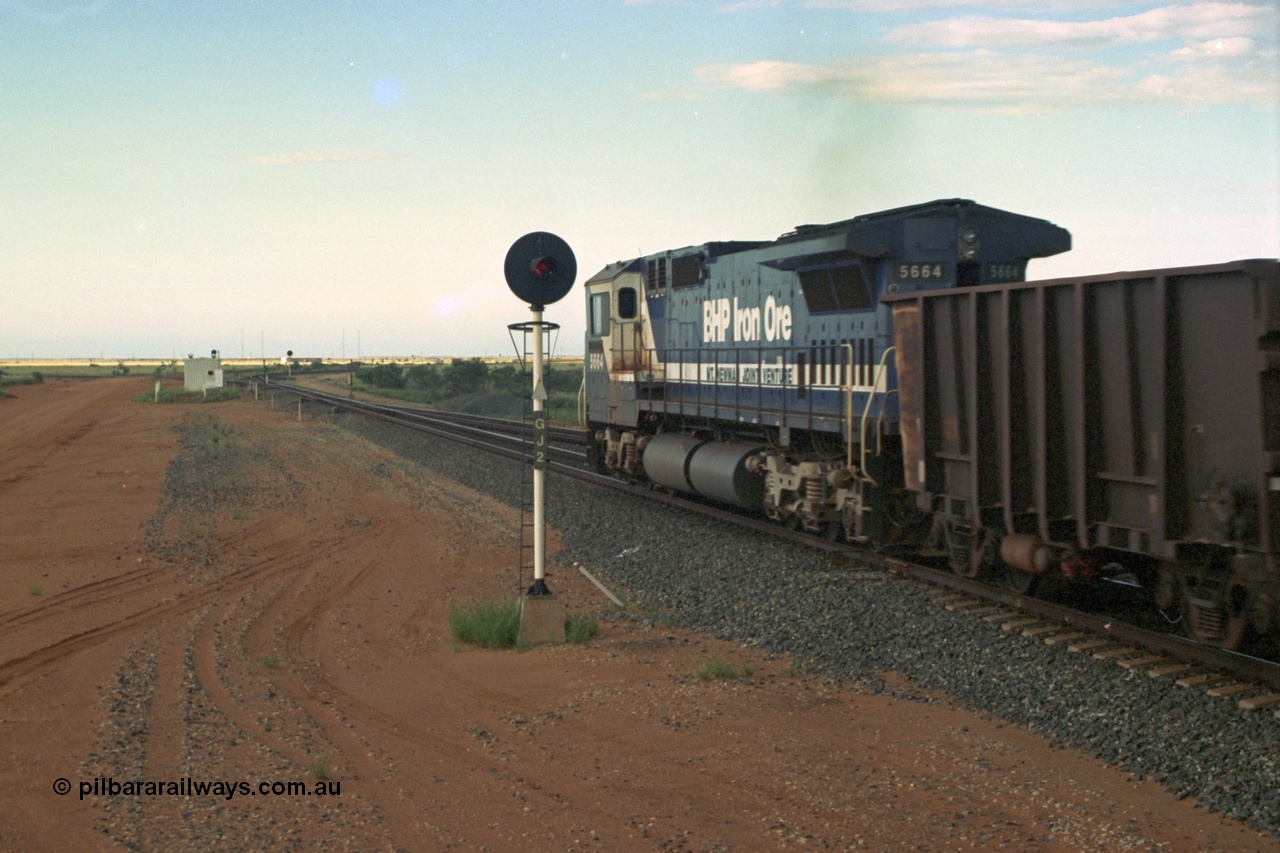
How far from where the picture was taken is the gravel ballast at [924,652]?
21.2 ft

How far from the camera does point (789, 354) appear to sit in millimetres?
14828

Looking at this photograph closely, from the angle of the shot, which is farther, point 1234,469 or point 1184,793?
point 1234,469

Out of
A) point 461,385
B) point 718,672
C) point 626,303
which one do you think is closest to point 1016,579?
point 718,672

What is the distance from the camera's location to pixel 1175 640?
8.27 metres

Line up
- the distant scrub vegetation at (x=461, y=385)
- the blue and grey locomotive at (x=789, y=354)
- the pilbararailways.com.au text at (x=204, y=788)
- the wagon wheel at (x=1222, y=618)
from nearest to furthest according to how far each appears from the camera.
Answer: the pilbararailways.com.au text at (x=204, y=788), the wagon wheel at (x=1222, y=618), the blue and grey locomotive at (x=789, y=354), the distant scrub vegetation at (x=461, y=385)

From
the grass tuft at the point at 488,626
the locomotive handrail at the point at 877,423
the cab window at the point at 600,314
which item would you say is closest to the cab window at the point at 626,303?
the cab window at the point at 600,314

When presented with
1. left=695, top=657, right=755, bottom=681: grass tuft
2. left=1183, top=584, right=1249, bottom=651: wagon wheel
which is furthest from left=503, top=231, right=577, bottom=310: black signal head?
left=1183, top=584, right=1249, bottom=651: wagon wheel

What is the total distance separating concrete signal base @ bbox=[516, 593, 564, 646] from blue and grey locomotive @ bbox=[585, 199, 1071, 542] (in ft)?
13.2

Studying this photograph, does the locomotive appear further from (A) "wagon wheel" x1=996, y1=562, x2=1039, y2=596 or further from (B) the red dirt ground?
(B) the red dirt ground

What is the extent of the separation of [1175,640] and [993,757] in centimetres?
249

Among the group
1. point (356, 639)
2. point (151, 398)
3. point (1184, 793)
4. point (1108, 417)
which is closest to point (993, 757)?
point (1184, 793)

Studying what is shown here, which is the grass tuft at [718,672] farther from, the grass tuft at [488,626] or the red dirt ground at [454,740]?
the grass tuft at [488,626]

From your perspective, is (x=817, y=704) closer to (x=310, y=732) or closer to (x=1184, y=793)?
(x=1184, y=793)

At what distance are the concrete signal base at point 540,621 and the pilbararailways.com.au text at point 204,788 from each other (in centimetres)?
364
